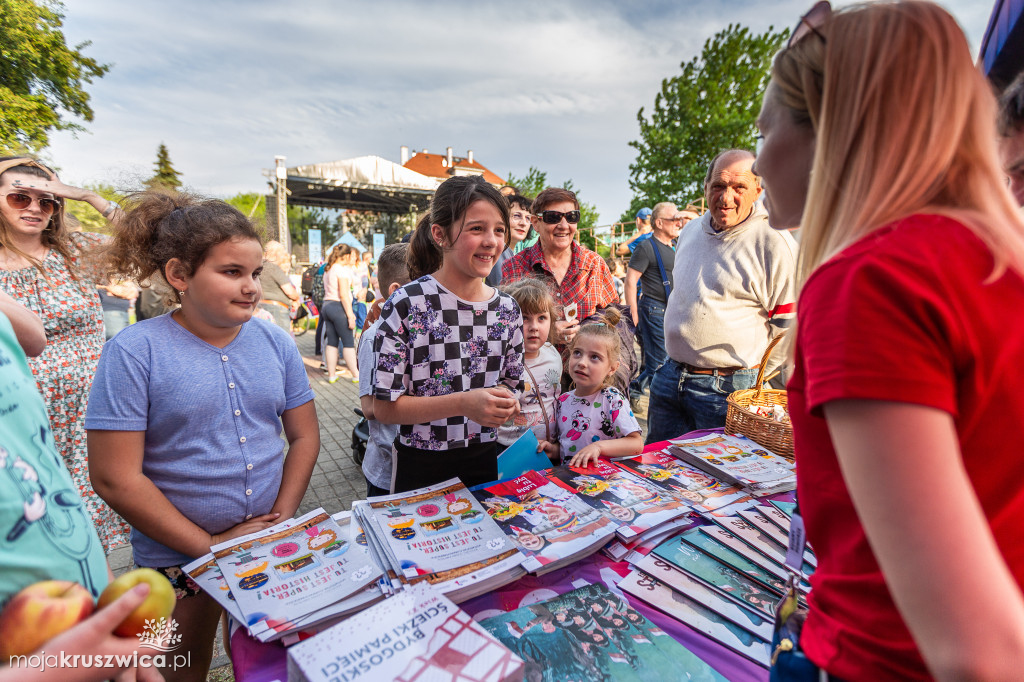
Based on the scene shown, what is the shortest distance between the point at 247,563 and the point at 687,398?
218cm

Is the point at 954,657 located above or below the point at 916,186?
below

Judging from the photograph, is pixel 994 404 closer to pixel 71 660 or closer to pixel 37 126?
pixel 71 660

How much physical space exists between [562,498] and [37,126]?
2280cm

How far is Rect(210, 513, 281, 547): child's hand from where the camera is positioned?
1.42 meters

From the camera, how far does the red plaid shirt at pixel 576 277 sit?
3117 millimetres

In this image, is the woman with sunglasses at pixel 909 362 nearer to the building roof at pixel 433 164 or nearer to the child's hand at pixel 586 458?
the child's hand at pixel 586 458

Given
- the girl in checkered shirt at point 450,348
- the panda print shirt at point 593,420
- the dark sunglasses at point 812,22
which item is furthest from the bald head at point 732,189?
the dark sunglasses at point 812,22

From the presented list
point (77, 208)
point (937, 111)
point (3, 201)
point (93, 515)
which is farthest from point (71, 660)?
point (77, 208)

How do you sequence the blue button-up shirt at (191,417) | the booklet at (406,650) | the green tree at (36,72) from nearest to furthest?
the booklet at (406,650) → the blue button-up shirt at (191,417) → the green tree at (36,72)

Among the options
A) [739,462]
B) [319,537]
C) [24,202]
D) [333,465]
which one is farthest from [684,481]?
[333,465]

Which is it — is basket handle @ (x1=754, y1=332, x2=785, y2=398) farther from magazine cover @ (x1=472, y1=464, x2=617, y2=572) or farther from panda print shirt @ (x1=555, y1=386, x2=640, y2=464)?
magazine cover @ (x1=472, y1=464, x2=617, y2=572)

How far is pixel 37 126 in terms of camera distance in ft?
51.7

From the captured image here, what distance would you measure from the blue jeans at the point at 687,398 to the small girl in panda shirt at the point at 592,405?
0.47 meters

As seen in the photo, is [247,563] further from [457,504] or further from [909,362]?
[909,362]
